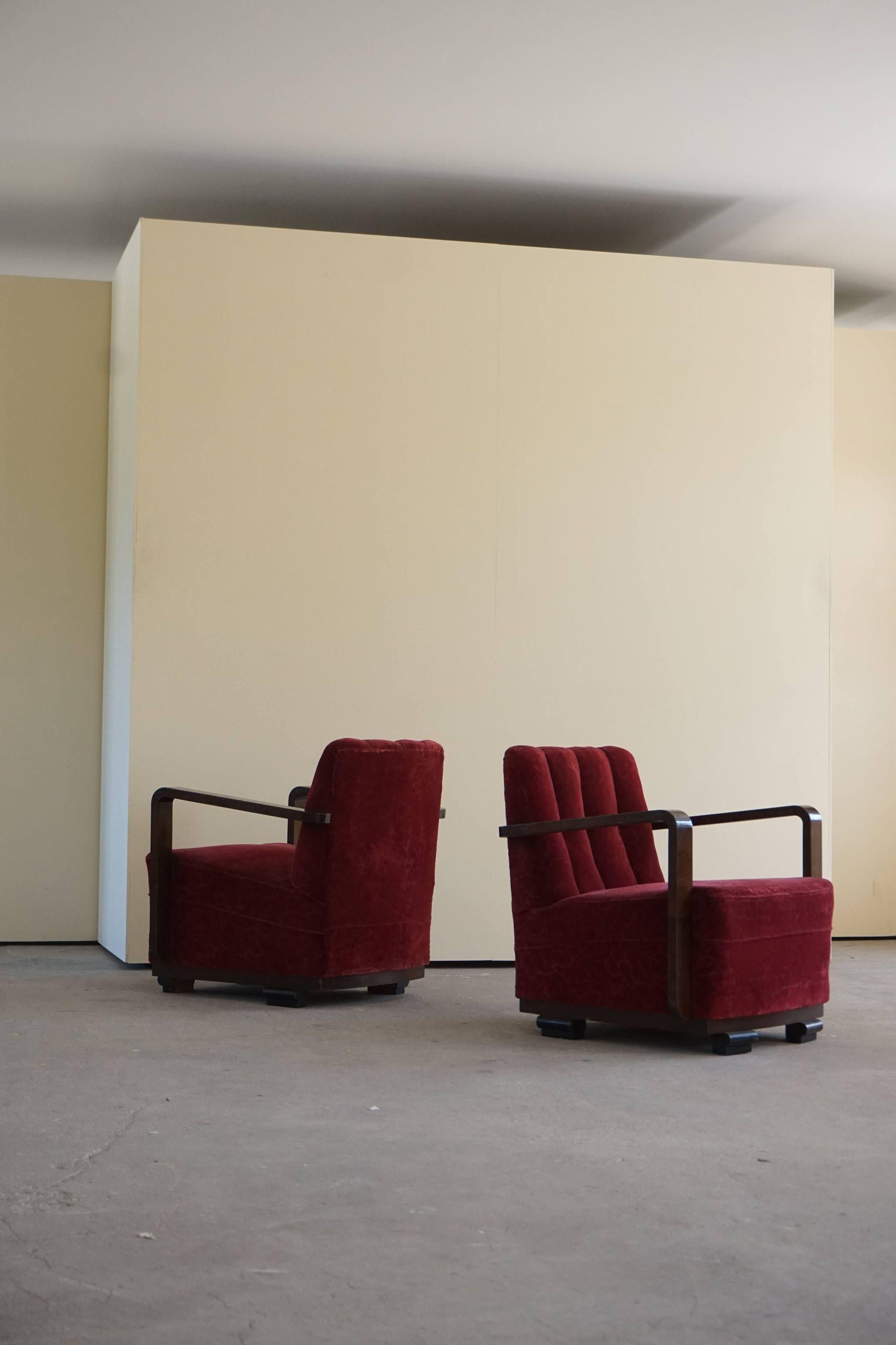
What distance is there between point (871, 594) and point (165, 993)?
4029 millimetres

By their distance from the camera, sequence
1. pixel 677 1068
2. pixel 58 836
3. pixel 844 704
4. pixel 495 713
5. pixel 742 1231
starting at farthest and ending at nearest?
pixel 844 704 → pixel 58 836 → pixel 495 713 → pixel 677 1068 → pixel 742 1231

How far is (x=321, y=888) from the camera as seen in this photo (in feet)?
15.2

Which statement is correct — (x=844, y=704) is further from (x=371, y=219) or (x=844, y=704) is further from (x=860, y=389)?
(x=371, y=219)

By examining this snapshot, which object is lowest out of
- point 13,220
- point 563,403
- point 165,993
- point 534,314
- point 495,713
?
point 165,993

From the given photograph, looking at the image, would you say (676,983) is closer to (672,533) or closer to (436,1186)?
(436,1186)

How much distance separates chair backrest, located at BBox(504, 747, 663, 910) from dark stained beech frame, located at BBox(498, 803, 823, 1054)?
0.21 feet

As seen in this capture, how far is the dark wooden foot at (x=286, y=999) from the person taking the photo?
4652 mm

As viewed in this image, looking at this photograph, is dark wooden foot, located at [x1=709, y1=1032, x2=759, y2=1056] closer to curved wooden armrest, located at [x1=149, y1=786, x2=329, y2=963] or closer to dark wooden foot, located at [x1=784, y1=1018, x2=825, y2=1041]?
dark wooden foot, located at [x1=784, y1=1018, x2=825, y2=1041]

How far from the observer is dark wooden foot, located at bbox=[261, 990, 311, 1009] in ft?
15.3

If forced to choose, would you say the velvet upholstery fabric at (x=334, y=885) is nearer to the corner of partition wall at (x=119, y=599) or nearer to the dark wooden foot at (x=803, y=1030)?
the corner of partition wall at (x=119, y=599)

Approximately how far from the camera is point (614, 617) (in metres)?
5.92

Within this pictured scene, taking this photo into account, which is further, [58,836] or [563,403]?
[58,836]

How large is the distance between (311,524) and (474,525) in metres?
0.66

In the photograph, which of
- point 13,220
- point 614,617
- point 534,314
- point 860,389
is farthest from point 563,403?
point 13,220
